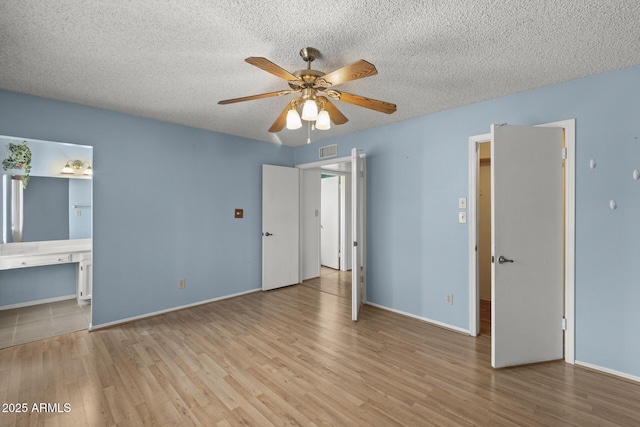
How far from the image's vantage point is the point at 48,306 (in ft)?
12.3

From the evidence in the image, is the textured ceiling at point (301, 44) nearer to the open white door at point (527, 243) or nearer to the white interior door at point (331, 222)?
the open white door at point (527, 243)

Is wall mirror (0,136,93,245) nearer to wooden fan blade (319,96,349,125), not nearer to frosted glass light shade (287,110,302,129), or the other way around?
frosted glass light shade (287,110,302,129)

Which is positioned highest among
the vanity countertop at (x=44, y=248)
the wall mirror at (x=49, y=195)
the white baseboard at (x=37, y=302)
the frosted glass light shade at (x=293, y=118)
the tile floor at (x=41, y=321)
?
the frosted glass light shade at (x=293, y=118)

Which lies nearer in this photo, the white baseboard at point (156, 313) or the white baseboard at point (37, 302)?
the white baseboard at point (156, 313)

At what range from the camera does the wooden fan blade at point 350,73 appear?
1.62 meters

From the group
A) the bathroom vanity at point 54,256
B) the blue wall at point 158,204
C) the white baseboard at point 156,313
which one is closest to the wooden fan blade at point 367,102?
the blue wall at point 158,204

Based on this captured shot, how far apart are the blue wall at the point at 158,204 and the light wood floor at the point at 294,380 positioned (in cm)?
59

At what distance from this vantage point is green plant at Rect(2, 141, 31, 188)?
125 inches

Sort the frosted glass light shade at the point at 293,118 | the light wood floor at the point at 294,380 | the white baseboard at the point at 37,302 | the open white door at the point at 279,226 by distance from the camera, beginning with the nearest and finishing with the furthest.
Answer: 1. the light wood floor at the point at 294,380
2. the frosted glass light shade at the point at 293,118
3. the white baseboard at the point at 37,302
4. the open white door at the point at 279,226

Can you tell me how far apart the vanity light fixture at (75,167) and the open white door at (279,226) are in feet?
7.67

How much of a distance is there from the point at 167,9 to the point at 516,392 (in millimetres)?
3450

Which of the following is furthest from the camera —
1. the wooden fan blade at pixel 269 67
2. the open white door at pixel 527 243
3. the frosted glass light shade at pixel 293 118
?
the open white door at pixel 527 243

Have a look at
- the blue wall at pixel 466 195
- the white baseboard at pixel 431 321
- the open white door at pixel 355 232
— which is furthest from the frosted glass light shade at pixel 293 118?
the white baseboard at pixel 431 321

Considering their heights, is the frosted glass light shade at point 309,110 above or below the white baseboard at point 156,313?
above
